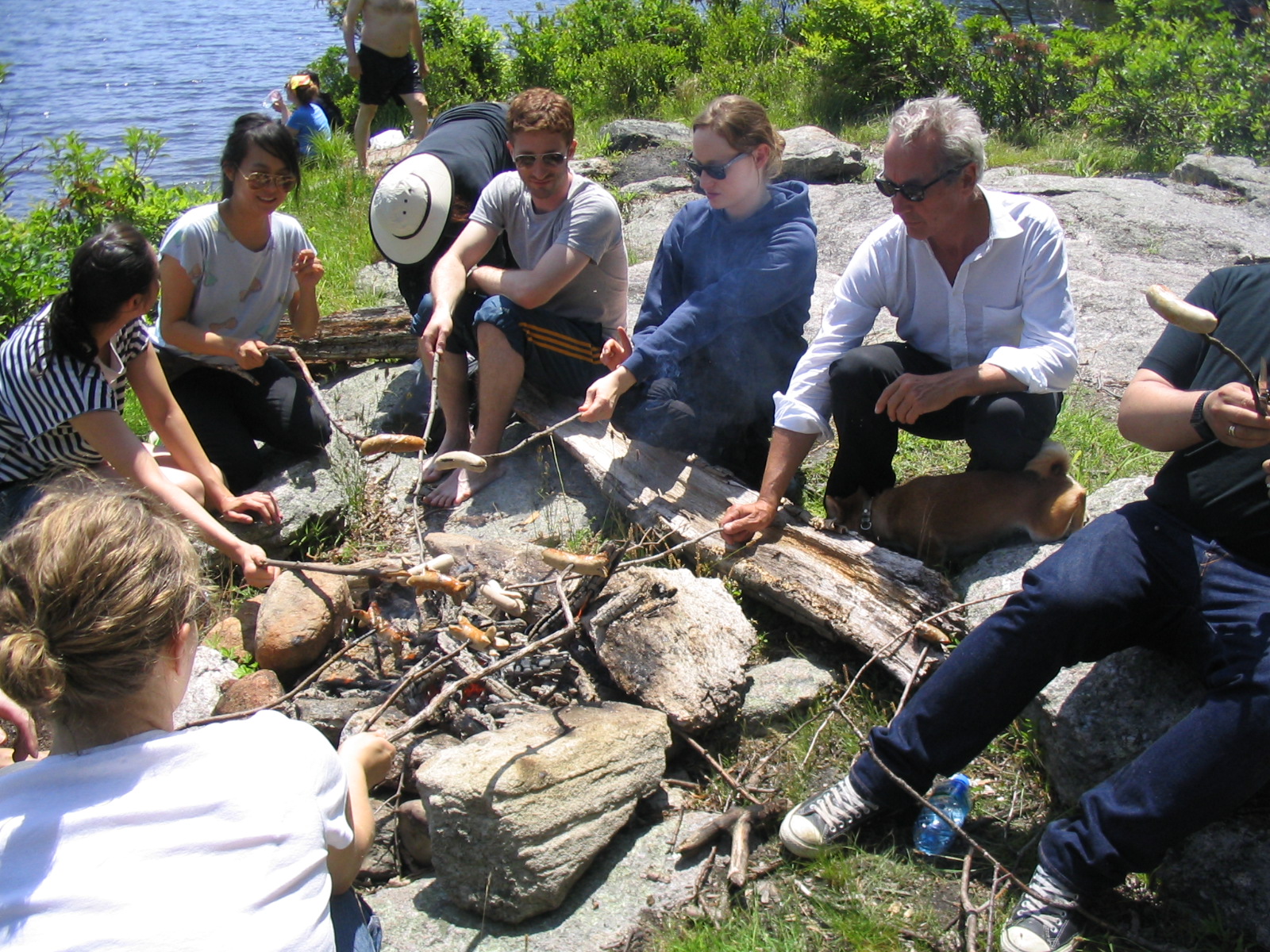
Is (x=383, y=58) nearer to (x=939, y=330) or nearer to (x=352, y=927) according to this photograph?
(x=939, y=330)

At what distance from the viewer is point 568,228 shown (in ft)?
12.3

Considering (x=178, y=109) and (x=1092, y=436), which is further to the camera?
(x=178, y=109)

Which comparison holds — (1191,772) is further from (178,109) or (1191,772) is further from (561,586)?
(178,109)

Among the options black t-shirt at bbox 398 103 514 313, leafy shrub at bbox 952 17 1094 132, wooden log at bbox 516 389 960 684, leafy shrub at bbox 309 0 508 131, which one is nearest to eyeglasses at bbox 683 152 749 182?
wooden log at bbox 516 389 960 684

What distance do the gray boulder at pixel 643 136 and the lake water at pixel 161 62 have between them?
15.7 ft

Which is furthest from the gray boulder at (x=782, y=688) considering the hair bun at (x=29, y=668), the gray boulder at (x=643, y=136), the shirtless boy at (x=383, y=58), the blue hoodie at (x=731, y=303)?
the shirtless boy at (x=383, y=58)

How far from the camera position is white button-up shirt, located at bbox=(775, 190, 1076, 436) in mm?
2881

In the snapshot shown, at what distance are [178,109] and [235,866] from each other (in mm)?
15673

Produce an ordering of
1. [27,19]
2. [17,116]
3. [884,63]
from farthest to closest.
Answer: [27,19], [17,116], [884,63]

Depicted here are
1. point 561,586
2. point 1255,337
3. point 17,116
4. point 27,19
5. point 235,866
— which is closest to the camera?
point 235,866

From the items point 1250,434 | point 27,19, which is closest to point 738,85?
point 1250,434

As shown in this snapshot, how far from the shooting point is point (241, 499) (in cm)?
356

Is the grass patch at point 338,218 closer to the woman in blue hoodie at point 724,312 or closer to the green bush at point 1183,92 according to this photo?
the woman in blue hoodie at point 724,312

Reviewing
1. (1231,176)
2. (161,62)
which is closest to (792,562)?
(1231,176)
